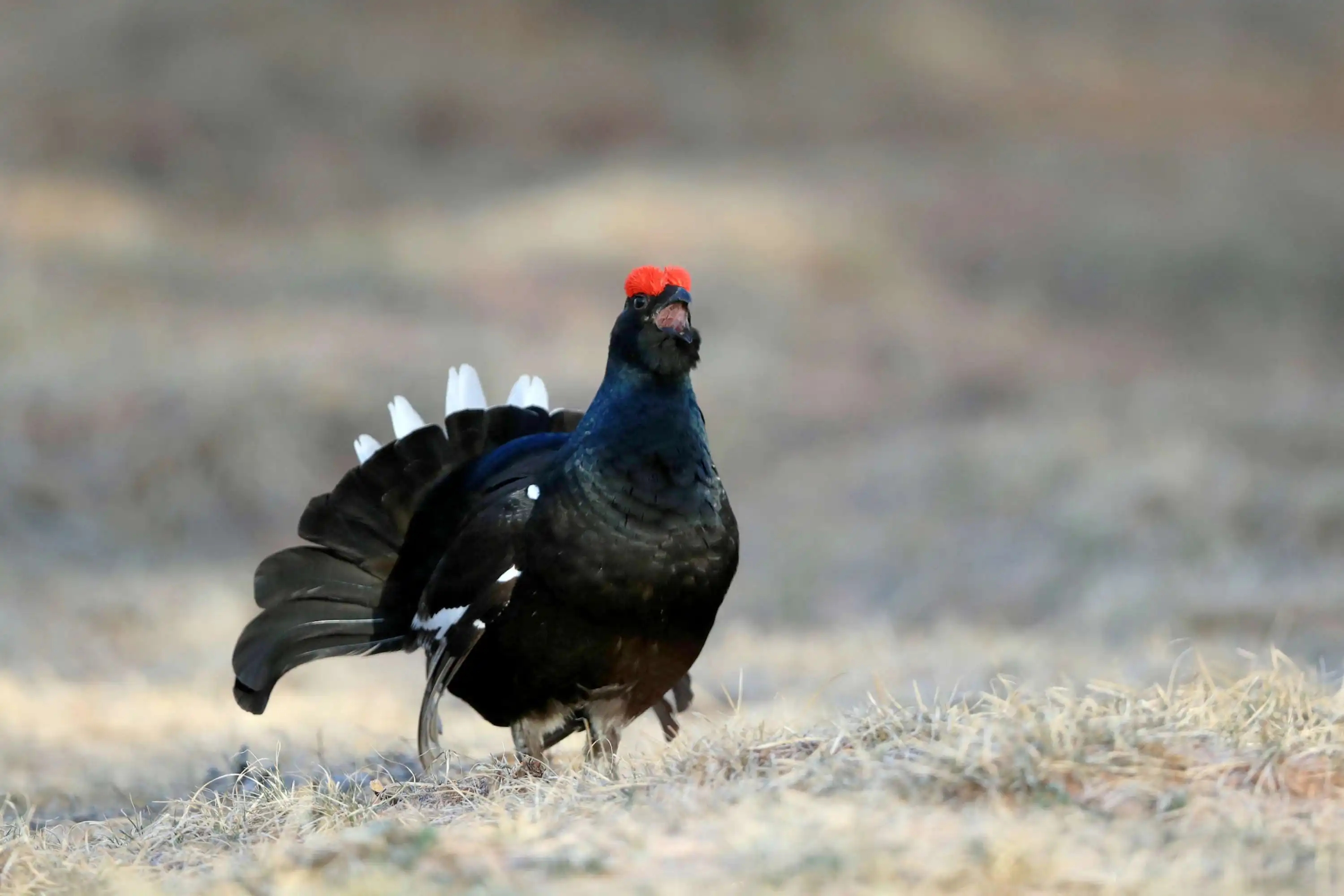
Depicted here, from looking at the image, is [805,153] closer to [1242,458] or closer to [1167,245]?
[1167,245]

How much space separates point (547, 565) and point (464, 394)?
1.18m

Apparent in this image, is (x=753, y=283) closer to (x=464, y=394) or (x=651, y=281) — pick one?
(x=464, y=394)

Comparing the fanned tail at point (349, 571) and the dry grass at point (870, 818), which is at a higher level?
the fanned tail at point (349, 571)

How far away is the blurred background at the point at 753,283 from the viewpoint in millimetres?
9508

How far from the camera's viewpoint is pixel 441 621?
453cm

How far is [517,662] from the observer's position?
4.31 metres

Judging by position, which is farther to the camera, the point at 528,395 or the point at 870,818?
the point at 528,395

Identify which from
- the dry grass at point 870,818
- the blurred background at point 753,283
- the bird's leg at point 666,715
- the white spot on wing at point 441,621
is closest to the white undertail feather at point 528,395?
the white spot on wing at point 441,621

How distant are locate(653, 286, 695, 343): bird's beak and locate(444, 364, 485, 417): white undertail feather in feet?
3.44

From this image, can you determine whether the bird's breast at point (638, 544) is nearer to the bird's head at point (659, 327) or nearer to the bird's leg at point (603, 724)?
the bird's head at point (659, 327)

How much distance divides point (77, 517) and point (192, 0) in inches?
400

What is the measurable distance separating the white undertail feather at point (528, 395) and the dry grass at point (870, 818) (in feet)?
5.77

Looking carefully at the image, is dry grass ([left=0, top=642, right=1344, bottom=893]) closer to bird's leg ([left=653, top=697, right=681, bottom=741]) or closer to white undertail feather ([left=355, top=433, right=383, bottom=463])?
bird's leg ([left=653, top=697, right=681, bottom=741])

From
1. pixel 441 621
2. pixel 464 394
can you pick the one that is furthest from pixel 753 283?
pixel 441 621
